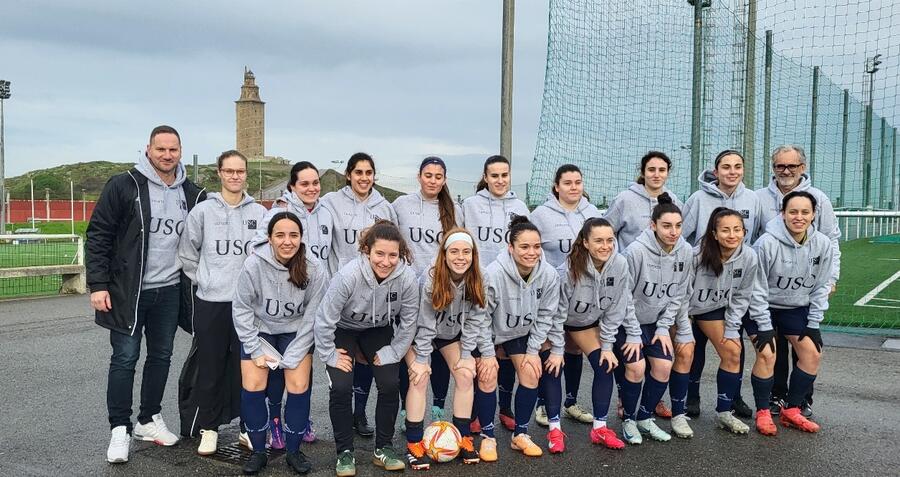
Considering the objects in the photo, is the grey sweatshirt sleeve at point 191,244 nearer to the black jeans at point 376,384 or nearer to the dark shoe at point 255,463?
the black jeans at point 376,384

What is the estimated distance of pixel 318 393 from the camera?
19.4 feet

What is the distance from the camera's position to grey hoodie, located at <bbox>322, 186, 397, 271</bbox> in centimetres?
500

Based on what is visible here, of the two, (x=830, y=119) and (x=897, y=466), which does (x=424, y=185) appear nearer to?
(x=897, y=466)

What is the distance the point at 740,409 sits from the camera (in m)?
5.30

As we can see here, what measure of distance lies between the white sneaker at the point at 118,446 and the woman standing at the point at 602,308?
2807 mm

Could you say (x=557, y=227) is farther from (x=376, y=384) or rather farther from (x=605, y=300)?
(x=376, y=384)

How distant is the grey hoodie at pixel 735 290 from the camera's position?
492 centimetres

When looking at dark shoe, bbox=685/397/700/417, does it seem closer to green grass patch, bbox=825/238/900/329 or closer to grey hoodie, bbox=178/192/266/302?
grey hoodie, bbox=178/192/266/302

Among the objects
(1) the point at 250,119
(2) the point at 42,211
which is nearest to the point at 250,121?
(1) the point at 250,119

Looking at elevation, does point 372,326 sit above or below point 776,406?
above

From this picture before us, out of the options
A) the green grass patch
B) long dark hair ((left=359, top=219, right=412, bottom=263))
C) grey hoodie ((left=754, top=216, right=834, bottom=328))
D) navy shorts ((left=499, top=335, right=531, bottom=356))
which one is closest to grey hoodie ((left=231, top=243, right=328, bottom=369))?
long dark hair ((left=359, top=219, right=412, bottom=263))

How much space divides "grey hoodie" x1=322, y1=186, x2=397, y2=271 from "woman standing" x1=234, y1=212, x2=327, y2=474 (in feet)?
2.27

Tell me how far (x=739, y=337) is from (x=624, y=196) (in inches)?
51.3

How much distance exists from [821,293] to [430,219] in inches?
112
